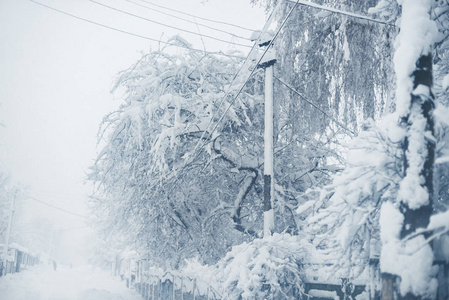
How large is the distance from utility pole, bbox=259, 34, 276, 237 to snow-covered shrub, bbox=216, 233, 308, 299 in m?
0.77

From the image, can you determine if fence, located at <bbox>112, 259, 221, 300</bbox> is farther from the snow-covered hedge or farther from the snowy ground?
the snowy ground

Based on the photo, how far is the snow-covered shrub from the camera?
412 centimetres

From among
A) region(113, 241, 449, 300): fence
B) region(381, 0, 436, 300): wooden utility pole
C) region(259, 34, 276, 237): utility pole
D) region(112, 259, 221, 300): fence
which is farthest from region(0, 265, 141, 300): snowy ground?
region(381, 0, 436, 300): wooden utility pole

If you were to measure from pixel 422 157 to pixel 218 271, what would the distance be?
10.9 ft

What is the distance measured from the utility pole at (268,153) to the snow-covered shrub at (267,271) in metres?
0.77

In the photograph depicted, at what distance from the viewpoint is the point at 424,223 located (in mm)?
2387

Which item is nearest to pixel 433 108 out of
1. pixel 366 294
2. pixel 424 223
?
pixel 424 223

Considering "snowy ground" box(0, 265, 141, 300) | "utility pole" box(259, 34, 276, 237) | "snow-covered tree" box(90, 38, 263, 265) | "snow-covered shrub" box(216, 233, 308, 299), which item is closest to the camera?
"snow-covered shrub" box(216, 233, 308, 299)

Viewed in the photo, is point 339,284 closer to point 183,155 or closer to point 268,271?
point 268,271

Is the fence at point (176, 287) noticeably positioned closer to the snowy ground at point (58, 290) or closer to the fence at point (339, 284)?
the fence at point (339, 284)

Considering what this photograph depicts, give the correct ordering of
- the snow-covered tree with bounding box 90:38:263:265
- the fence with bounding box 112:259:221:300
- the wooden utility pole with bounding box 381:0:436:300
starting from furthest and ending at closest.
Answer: the fence with bounding box 112:259:221:300 < the snow-covered tree with bounding box 90:38:263:265 < the wooden utility pole with bounding box 381:0:436:300

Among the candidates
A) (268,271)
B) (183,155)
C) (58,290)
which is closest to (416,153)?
(268,271)

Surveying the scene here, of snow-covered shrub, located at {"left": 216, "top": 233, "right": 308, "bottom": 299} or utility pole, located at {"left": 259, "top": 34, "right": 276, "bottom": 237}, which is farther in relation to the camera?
utility pole, located at {"left": 259, "top": 34, "right": 276, "bottom": 237}

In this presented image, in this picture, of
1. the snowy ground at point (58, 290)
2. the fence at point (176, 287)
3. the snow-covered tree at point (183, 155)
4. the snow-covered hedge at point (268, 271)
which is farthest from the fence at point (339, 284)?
the snowy ground at point (58, 290)
